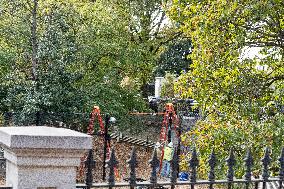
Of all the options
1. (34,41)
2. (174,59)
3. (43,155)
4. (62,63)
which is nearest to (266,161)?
(43,155)

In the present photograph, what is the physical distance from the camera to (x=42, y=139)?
3.81 m

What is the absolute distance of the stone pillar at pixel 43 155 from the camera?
149 inches

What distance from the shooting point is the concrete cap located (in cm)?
375


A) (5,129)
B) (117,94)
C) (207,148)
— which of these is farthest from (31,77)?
(5,129)

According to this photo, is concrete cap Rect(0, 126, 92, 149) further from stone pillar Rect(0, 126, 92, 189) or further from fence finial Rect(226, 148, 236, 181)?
fence finial Rect(226, 148, 236, 181)

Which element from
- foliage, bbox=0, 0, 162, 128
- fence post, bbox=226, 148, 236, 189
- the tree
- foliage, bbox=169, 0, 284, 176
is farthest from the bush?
foliage, bbox=0, 0, 162, 128

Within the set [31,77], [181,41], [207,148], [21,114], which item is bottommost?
[207,148]

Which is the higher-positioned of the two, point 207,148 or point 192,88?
point 192,88

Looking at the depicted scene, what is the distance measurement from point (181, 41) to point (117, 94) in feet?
42.0

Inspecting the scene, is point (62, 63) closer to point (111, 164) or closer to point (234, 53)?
point (234, 53)

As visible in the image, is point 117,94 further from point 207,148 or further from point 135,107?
point 207,148

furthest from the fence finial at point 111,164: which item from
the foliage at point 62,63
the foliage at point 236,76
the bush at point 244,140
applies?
the foliage at point 62,63

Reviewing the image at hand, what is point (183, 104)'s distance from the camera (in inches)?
1083

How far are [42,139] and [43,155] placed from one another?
151 mm
